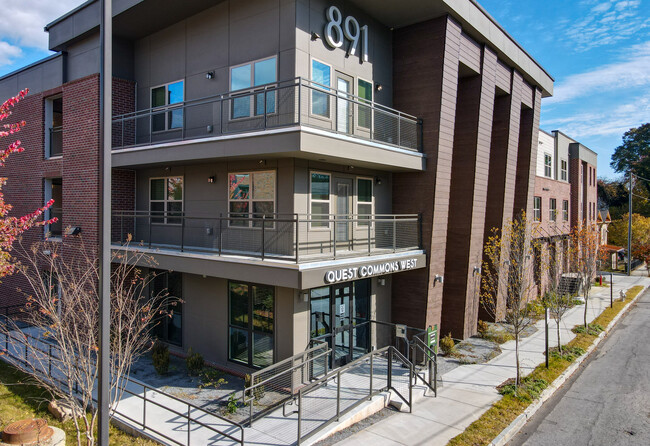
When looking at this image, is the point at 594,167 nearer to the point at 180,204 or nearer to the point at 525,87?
the point at 525,87

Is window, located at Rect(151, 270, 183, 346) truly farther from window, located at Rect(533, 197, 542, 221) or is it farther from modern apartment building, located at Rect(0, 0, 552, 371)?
window, located at Rect(533, 197, 542, 221)

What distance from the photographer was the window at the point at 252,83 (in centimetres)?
1167

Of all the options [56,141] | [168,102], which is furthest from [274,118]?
[56,141]

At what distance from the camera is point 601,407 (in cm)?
1054

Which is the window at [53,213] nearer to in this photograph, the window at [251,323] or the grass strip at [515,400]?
the window at [251,323]

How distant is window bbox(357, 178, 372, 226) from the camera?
13.5 metres

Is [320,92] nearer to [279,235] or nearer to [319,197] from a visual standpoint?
[319,197]

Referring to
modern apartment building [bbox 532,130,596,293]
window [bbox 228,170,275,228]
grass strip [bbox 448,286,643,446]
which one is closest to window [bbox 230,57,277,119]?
window [bbox 228,170,275,228]

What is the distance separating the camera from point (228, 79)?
12891 mm

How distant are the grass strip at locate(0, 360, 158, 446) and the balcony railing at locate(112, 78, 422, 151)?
738 centimetres

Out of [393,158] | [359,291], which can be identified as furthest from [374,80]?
[359,291]

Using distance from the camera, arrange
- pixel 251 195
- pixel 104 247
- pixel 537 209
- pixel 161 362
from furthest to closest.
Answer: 1. pixel 537 209
2. pixel 251 195
3. pixel 161 362
4. pixel 104 247

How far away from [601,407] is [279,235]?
9113mm

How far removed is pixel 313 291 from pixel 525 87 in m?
15.7
